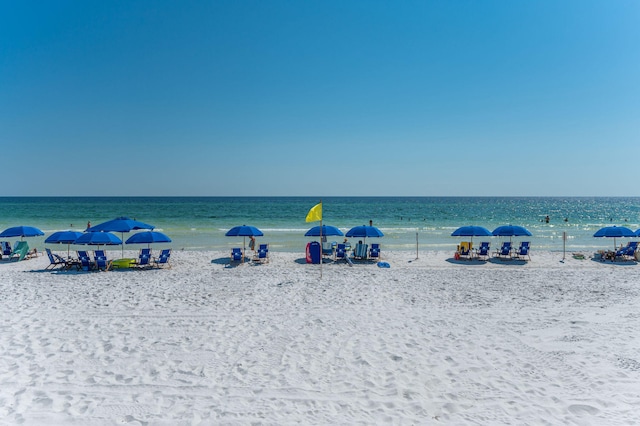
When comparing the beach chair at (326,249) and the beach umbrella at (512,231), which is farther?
the beach chair at (326,249)

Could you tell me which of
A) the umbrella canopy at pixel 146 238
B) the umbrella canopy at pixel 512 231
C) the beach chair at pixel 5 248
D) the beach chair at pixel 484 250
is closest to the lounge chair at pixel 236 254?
the umbrella canopy at pixel 146 238

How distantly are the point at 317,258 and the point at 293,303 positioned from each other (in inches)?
230

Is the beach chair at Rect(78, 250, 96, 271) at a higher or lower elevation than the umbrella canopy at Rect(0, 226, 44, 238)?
lower

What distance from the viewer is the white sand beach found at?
14.6ft

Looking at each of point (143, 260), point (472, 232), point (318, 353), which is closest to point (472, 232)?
point (472, 232)

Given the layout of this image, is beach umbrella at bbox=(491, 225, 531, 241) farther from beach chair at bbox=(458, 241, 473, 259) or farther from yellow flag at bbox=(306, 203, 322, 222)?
yellow flag at bbox=(306, 203, 322, 222)

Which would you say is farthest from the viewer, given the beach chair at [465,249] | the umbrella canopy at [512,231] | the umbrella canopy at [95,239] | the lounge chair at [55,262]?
the beach chair at [465,249]

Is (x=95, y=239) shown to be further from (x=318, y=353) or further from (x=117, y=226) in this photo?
(x=318, y=353)

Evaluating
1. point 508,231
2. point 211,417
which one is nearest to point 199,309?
point 211,417

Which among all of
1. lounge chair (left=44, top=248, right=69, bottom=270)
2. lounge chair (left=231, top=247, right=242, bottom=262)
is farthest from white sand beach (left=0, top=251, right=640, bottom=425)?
lounge chair (left=231, top=247, right=242, bottom=262)

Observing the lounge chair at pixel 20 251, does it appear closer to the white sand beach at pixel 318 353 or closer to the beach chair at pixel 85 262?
the beach chair at pixel 85 262

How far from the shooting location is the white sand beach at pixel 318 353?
4.45 metres

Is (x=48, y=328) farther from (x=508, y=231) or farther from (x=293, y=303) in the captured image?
(x=508, y=231)

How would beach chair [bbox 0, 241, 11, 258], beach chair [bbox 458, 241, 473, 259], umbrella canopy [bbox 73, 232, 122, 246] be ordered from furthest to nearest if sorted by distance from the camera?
beach chair [bbox 458, 241, 473, 259], beach chair [bbox 0, 241, 11, 258], umbrella canopy [bbox 73, 232, 122, 246]
